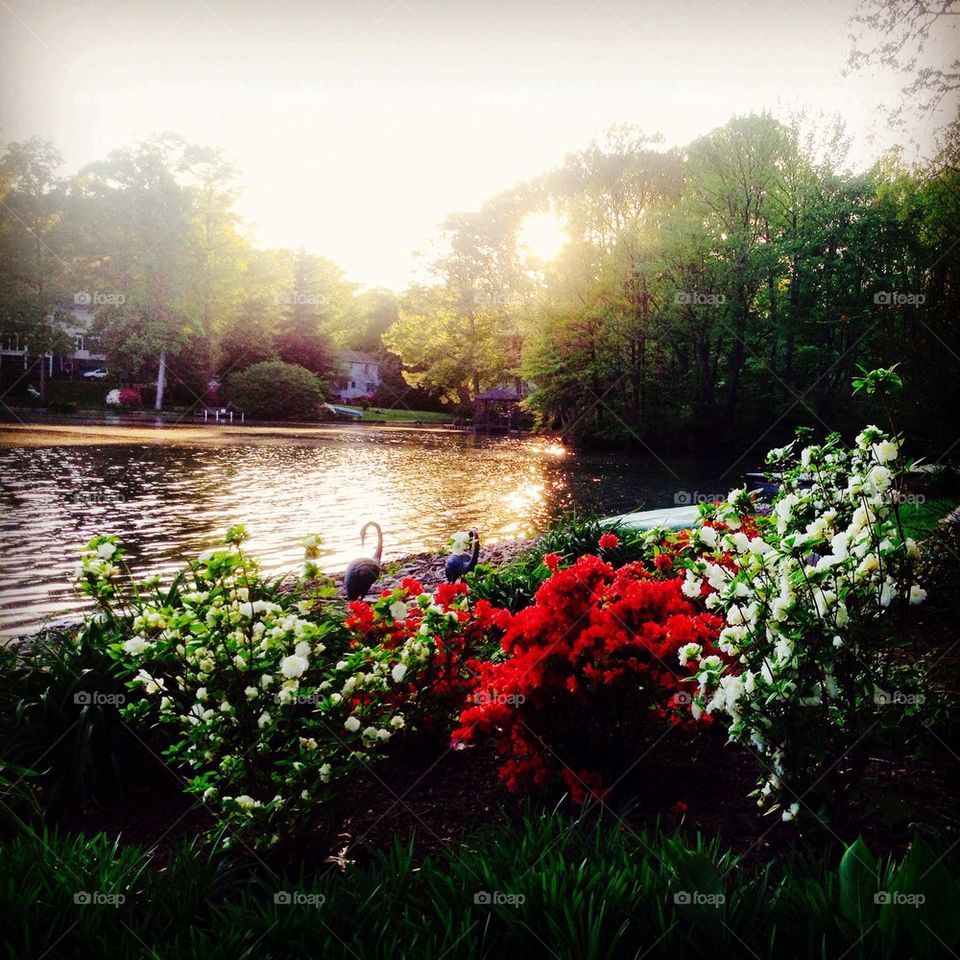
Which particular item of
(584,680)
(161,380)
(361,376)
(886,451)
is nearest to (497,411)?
(161,380)

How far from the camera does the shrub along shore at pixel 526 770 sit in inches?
70.1

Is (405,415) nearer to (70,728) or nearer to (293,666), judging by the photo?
(70,728)

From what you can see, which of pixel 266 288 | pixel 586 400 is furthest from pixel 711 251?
pixel 266 288

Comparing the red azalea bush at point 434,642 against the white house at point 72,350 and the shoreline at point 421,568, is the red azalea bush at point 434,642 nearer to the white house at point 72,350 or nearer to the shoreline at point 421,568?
the shoreline at point 421,568

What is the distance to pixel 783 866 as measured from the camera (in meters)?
2.17

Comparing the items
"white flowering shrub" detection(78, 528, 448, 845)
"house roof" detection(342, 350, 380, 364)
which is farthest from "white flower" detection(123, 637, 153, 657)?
"house roof" detection(342, 350, 380, 364)

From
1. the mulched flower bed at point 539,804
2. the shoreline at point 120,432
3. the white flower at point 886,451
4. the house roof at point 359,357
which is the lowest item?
the mulched flower bed at point 539,804

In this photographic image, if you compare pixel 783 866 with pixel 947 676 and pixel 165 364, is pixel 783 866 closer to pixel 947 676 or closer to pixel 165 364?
pixel 947 676

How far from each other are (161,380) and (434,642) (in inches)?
1272

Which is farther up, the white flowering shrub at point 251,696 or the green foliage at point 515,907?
the white flowering shrub at point 251,696

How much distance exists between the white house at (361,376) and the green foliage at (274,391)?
671 inches

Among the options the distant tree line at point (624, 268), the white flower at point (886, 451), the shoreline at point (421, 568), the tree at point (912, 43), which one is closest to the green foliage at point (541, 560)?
the shoreline at point (421, 568)

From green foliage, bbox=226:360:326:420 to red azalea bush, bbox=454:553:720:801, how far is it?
34181 mm

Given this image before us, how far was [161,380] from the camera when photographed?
31.4 meters
